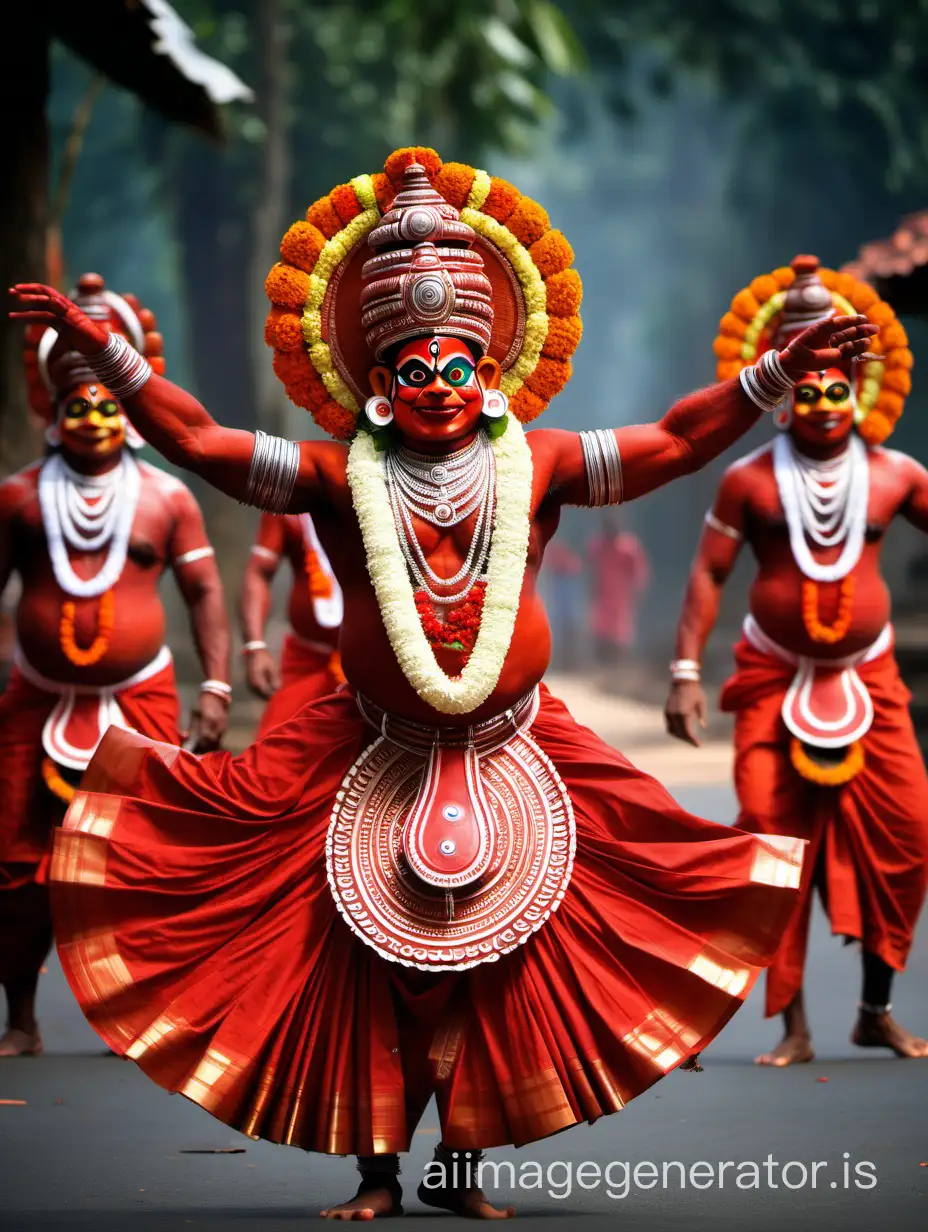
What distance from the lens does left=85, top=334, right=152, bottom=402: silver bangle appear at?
519cm

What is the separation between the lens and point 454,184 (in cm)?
556

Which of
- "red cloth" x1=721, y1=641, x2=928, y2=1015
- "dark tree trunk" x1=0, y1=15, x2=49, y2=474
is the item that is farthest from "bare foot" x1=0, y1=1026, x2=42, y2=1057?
"dark tree trunk" x1=0, y1=15, x2=49, y2=474

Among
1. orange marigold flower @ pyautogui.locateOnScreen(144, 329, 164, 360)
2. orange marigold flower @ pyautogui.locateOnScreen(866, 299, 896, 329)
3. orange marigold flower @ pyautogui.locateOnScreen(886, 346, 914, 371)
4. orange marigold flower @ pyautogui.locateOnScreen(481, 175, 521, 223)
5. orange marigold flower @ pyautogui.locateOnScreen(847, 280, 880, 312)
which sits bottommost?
orange marigold flower @ pyautogui.locateOnScreen(481, 175, 521, 223)

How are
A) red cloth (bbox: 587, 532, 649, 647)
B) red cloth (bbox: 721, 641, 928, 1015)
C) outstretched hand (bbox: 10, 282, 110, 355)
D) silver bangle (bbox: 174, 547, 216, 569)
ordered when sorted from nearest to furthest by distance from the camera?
outstretched hand (bbox: 10, 282, 110, 355), red cloth (bbox: 721, 641, 928, 1015), silver bangle (bbox: 174, 547, 216, 569), red cloth (bbox: 587, 532, 649, 647)

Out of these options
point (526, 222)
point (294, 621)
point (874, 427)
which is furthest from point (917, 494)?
point (294, 621)

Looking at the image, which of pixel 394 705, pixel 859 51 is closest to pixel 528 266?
pixel 394 705

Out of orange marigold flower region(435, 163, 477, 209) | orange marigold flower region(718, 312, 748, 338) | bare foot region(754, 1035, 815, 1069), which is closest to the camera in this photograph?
orange marigold flower region(435, 163, 477, 209)

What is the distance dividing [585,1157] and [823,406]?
9.12ft

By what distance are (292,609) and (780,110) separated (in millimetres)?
19527

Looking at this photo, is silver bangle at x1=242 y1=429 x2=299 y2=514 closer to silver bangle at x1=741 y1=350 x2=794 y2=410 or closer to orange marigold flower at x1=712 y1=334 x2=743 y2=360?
silver bangle at x1=741 y1=350 x2=794 y2=410

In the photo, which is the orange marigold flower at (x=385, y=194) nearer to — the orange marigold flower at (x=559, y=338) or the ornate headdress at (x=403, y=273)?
the ornate headdress at (x=403, y=273)

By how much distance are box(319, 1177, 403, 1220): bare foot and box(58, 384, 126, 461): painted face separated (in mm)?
3066

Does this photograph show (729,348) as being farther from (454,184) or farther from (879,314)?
(454,184)

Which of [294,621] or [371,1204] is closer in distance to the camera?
[371,1204]
